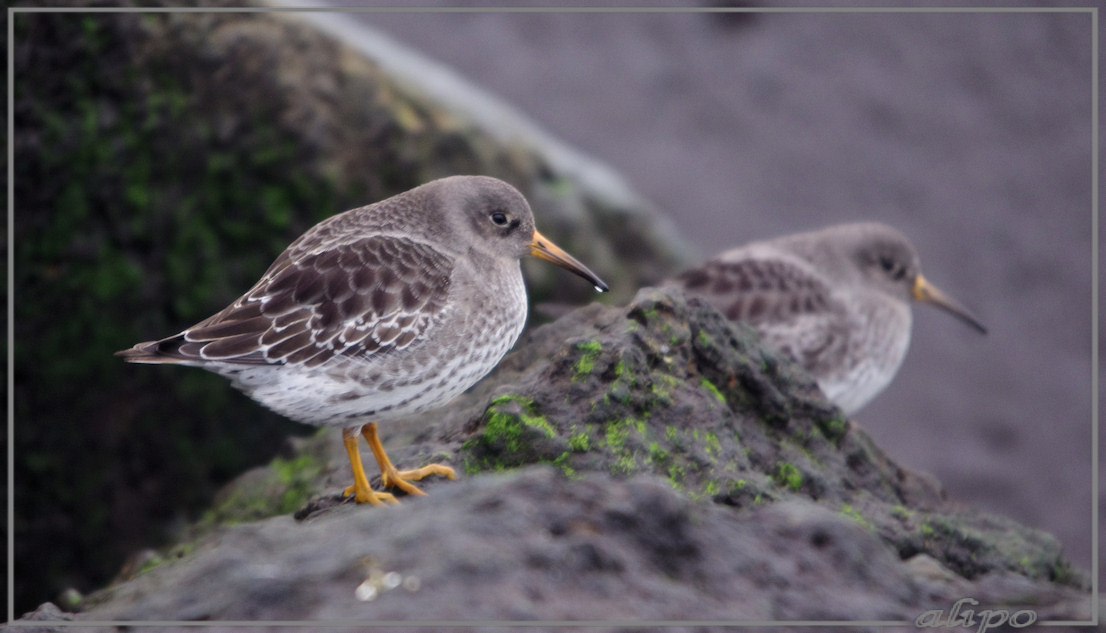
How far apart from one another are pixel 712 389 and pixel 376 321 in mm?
1532

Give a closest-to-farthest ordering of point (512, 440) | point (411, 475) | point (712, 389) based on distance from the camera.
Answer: point (512, 440) < point (411, 475) < point (712, 389)

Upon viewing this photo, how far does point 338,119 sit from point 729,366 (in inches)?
161

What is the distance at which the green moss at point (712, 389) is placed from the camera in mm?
4672

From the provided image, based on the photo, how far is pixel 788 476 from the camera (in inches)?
182

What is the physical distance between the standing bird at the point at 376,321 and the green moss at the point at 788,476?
3.84 ft

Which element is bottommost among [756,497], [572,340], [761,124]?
[756,497]

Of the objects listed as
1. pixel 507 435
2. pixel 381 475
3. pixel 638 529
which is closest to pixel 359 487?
pixel 381 475

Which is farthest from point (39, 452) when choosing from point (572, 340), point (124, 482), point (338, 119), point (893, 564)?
point (893, 564)

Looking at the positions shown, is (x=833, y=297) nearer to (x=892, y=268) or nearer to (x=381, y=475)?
(x=892, y=268)

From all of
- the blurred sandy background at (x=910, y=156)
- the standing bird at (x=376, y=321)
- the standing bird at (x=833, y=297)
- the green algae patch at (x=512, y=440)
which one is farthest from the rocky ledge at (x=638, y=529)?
the blurred sandy background at (x=910, y=156)

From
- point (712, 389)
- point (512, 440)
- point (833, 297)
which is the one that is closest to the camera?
point (512, 440)

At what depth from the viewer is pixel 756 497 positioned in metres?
4.16

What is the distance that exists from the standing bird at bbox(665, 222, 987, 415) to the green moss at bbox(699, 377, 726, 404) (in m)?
2.52

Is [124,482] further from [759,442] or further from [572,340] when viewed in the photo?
[759,442]
